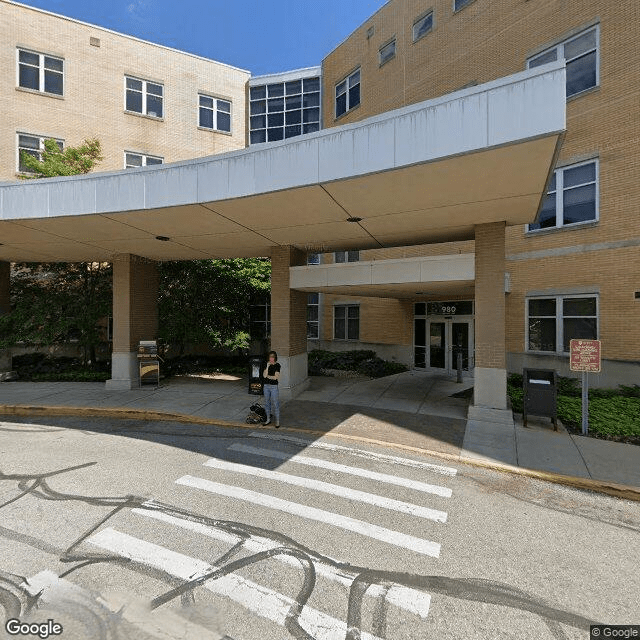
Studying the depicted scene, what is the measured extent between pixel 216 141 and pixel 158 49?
5.95 metres

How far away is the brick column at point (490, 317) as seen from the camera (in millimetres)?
8531

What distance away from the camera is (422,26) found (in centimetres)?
1752

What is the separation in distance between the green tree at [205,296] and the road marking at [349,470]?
9.24m

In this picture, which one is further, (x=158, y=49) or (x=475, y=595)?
(x=158, y=49)

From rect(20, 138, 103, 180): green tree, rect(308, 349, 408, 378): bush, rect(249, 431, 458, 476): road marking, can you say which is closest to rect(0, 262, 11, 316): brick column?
rect(20, 138, 103, 180): green tree

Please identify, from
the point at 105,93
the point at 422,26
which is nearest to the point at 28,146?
the point at 105,93

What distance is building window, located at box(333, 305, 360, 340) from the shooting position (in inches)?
822

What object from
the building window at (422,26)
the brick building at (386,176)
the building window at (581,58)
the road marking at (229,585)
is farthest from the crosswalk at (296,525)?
the building window at (422,26)

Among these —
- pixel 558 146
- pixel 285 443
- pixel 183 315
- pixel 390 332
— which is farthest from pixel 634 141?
pixel 183 315

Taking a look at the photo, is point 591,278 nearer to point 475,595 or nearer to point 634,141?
Answer: point 634,141

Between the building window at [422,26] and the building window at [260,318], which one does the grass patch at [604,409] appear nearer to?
the building window at [260,318]

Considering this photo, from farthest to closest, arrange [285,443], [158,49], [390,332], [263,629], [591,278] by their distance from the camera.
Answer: [158,49]
[390,332]
[591,278]
[285,443]
[263,629]

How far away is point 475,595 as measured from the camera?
3.25 meters

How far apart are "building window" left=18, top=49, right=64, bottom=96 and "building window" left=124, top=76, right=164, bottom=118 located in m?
3.27
